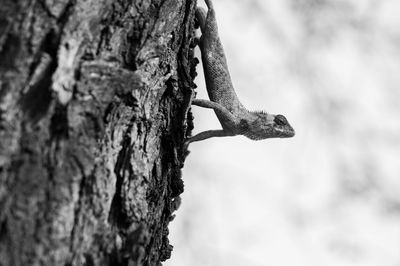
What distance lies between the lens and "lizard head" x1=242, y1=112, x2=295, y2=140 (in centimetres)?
763

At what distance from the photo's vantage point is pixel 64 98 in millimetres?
2281

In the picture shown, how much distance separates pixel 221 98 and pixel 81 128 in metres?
5.07

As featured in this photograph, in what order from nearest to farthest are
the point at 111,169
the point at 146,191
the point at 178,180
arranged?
the point at 111,169, the point at 146,191, the point at 178,180

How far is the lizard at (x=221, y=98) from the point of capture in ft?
23.0

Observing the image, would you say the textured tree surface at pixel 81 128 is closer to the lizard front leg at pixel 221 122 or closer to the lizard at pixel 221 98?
the lizard front leg at pixel 221 122

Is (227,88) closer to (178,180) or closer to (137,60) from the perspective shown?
(178,180)

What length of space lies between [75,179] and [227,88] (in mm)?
5174

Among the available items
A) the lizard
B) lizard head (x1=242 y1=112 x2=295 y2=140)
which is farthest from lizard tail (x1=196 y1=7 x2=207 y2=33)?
lizard head (x1=242 y1=112 x2=295 y2=140)

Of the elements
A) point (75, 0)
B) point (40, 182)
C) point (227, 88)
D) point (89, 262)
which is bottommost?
point (89, 262)

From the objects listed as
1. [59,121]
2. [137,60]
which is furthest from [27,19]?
[137,60]

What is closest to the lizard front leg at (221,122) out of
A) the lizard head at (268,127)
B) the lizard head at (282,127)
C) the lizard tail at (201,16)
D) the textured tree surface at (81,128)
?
the lizard head at (268,127)

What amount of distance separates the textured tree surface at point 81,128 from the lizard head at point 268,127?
182 inches

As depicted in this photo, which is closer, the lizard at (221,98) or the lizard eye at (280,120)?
the lizard at (221,98)

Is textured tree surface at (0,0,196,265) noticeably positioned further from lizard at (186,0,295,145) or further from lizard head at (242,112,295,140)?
lizard head at (242,112,295,140)
